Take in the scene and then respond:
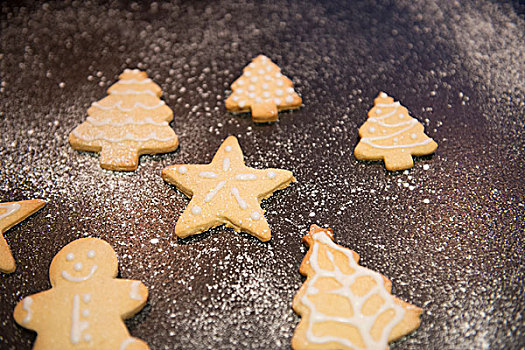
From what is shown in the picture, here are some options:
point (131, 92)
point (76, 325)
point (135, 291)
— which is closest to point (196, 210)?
point (135, 291)

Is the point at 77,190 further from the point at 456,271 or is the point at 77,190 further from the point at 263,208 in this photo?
the point at 456,271

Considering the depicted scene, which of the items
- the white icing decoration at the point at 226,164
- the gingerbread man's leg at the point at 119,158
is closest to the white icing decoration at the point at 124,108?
the gingerbread man's leg at the point at 119,158

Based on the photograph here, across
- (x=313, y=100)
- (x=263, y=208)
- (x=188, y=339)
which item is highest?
(x=313, y=100)

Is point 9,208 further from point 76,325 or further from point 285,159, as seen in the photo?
point 285,159

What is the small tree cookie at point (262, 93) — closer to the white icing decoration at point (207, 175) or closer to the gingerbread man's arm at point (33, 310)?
the white icing decoration at point (207, 175)

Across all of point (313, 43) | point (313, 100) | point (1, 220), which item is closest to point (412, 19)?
point (313, 43)

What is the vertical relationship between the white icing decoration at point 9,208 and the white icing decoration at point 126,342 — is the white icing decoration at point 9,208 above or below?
above
